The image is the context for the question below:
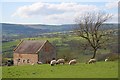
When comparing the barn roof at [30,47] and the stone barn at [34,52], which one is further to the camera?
the barn roof at [30,47]

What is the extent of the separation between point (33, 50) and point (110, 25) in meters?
20.9

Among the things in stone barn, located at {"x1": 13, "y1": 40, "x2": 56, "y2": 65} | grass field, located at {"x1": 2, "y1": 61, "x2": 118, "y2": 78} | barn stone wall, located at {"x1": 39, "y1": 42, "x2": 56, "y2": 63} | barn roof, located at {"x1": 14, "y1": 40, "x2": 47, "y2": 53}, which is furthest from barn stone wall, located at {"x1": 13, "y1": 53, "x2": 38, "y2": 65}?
grass field, located at {"x1": 2, "y1": 61, "x2": 118, "y2": 78}

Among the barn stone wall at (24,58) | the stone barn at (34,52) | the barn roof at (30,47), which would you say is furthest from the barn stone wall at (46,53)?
the barn stone wall at (24,58)

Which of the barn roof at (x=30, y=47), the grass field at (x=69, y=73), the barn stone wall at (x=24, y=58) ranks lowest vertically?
the barn stone wall at (x=24, y=58)

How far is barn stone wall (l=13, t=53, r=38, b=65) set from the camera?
7127cm

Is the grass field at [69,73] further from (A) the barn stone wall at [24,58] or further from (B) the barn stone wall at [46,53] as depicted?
(A) the barn stone wall at [24,58]

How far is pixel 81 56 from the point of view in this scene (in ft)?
256

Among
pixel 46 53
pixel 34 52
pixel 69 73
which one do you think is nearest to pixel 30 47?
pixel 34 52

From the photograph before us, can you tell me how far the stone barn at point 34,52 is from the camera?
7114cm

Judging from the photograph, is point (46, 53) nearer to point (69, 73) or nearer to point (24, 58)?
point (24, 58)

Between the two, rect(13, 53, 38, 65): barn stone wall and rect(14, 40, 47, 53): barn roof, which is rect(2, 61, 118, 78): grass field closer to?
rect(13, 53, 38, 65): barn stone wall

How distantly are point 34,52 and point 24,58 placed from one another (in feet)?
14.7

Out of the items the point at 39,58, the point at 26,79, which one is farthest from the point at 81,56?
the point at 26,79

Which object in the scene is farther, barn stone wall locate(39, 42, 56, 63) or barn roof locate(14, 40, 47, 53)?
barn roof locate(14, 40, 47, 53)
